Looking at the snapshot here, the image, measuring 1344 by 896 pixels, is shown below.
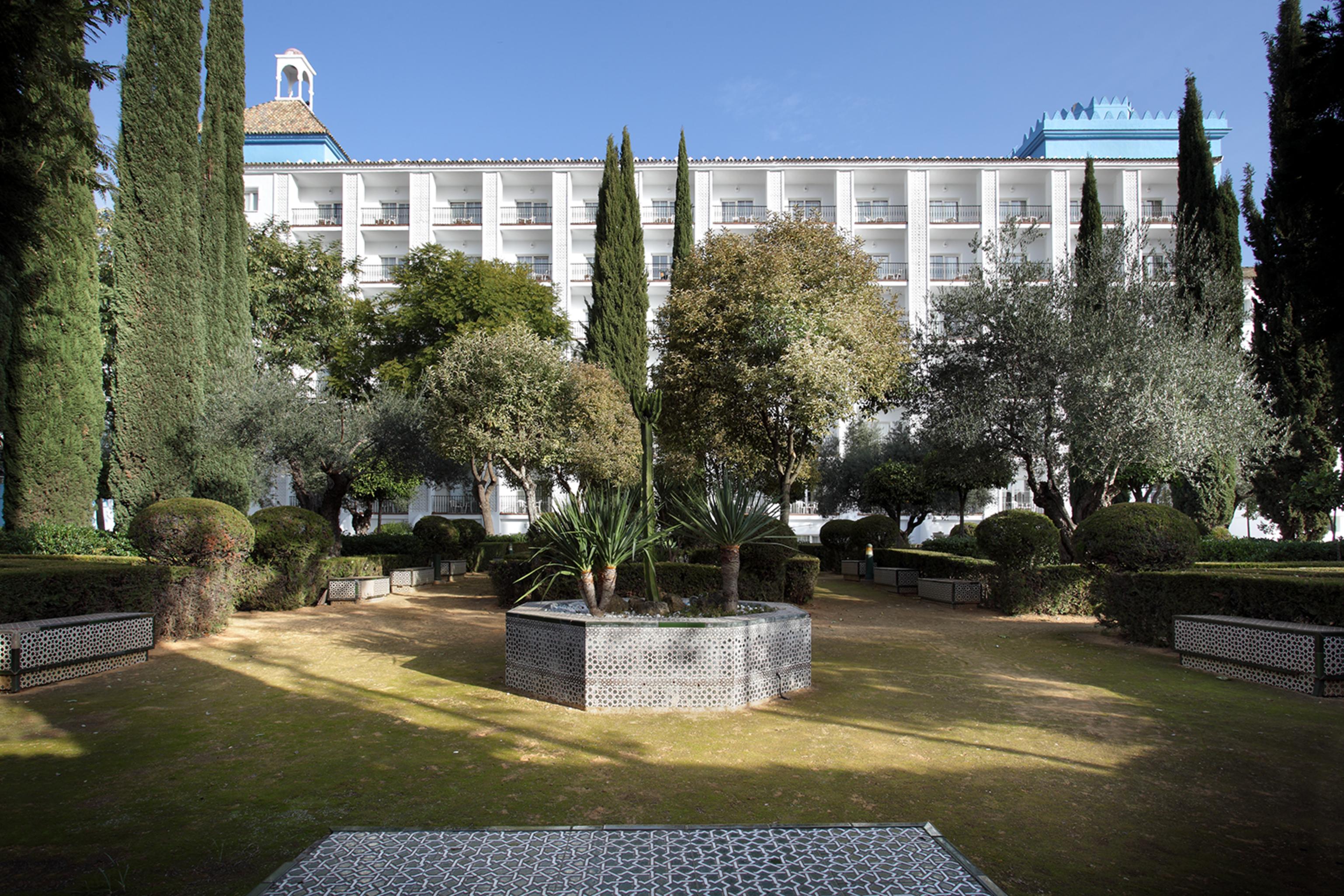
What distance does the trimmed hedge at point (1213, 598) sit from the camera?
26.4ft

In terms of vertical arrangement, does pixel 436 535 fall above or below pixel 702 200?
below

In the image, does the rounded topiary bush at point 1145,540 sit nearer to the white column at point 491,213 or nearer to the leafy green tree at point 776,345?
the leafy green tree at point 776,345

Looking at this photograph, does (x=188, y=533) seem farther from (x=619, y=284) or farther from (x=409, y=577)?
(x=619, y=284)

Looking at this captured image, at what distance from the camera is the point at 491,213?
1548 inches

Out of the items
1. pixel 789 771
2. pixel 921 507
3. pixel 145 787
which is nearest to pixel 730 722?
pixel 789 771

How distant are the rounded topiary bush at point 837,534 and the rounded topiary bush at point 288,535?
50.4 ft

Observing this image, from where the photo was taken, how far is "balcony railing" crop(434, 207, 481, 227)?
39.4 metres

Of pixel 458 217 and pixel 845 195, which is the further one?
pixel 458 217

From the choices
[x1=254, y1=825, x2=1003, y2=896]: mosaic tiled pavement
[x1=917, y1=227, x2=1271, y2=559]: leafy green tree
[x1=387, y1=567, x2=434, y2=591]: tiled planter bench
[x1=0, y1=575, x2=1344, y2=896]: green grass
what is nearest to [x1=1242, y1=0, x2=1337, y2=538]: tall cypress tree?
[x1=917, y1=227, x2=1271, y2=559]: leafy green tree

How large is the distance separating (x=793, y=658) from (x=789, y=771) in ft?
7.75

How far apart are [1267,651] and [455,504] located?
3405 cm

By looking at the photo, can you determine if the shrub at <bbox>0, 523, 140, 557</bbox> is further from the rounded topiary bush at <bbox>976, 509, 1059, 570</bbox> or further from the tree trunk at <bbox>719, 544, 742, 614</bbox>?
the rounded topiary bush at <bbox>976, 509, 1059, 570</bbox>

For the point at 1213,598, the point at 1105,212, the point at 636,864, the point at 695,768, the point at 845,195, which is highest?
the point at 845,195

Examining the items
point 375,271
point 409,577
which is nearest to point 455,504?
point 375,271
